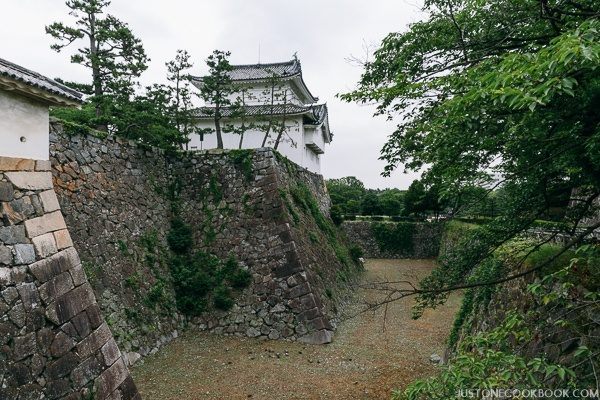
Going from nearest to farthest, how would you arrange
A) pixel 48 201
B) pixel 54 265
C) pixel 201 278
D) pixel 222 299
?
pixel 54 265 < pixel 48 201 < pixel 222 299 < pixel 201 278

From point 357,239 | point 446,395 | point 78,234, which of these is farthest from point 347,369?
point 357,239

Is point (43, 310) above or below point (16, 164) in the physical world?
below

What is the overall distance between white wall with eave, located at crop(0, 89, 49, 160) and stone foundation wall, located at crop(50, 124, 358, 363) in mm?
1977

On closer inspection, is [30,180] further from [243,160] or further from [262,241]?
[243,160]

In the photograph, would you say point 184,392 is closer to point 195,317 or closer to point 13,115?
point 195,317

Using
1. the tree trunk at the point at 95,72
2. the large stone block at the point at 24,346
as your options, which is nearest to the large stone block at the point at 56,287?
the large stone block at the point at 24,346

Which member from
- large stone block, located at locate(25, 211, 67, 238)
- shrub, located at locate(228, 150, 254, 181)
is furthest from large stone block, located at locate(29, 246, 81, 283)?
shrub, located at locate(228, 150, 254, 181)

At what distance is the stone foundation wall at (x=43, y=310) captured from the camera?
4.25m

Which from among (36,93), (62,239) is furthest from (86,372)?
(36,93)

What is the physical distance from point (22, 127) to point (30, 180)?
0.72 m

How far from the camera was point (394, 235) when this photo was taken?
2356cm

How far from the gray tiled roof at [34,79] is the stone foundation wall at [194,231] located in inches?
87.0

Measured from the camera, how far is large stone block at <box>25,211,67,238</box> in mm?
4707

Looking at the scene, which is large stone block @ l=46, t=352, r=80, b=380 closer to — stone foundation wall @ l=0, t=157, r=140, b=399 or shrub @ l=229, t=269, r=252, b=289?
stone foundation wall @ l=0, t=157, r=140, b=399
